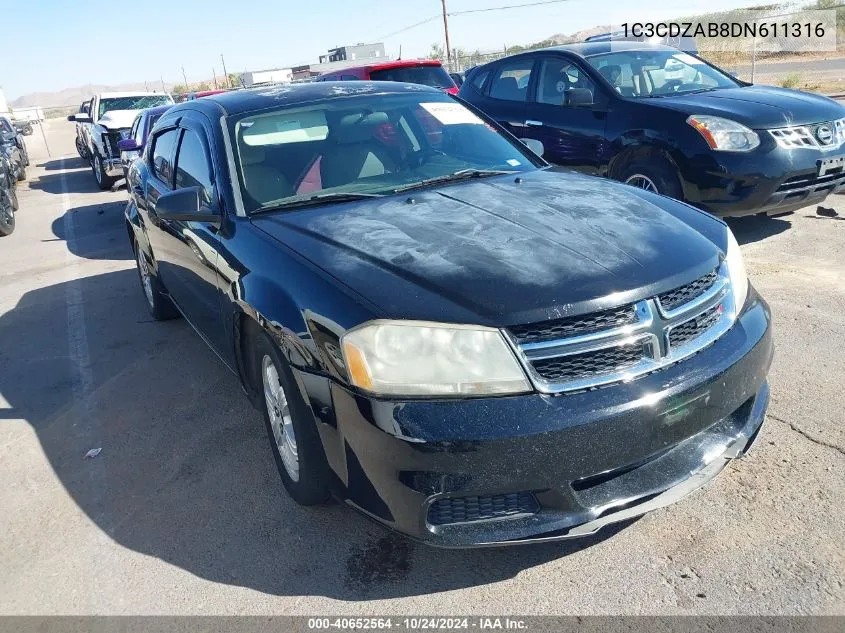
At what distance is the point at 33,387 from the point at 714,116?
18.1 ft

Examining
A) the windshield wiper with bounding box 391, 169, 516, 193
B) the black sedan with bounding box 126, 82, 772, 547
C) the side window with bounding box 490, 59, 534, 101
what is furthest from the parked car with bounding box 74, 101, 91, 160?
the black sedan with bounding box 126, 82, 772, 547

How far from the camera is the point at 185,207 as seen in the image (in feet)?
11.1

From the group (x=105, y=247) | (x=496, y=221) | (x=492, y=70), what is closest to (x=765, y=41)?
(x=492, y=70)

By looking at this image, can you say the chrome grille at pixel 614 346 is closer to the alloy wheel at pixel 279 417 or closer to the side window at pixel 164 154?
the alloy wheel at pixel 279 417

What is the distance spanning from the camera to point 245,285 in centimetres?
306

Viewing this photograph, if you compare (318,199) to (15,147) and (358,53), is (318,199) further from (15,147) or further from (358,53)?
(358,53)

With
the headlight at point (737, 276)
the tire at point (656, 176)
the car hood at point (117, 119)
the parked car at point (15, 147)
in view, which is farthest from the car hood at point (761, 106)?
the parked car at point (15, 147)

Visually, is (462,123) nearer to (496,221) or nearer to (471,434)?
(496,221)

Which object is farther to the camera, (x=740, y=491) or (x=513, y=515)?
(x=740, y=491)

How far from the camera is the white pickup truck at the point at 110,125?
13.9 metres

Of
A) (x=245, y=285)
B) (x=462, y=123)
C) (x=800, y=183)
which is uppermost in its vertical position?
(x=462, y=123)

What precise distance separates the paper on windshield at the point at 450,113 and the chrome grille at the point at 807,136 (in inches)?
115

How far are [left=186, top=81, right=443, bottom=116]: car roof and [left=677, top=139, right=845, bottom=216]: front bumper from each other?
2.56m

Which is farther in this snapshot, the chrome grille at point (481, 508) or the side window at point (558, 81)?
the side window at point (558, 81)
